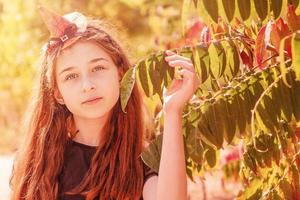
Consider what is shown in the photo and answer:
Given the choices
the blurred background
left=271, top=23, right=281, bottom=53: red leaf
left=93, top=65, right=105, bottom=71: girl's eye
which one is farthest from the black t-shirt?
the blurred background

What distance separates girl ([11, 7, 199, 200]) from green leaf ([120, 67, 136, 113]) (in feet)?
1.31

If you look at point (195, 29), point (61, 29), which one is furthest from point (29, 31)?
point (61, 29)

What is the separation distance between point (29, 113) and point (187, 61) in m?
1.18

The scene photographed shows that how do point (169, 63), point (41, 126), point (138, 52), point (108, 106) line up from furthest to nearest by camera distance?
point (138, 52), point (41, 126), point (108, 106), point (169, 63)

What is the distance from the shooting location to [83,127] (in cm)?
277

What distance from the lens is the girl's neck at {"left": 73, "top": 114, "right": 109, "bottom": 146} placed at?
2.74m

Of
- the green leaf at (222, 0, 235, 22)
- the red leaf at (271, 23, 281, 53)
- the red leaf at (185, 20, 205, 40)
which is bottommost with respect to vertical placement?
the red leaf at (271, 23, 281, 53)

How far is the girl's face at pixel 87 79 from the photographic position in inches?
98.7

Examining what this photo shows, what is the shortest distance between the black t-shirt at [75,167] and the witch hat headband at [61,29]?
0.39 meters

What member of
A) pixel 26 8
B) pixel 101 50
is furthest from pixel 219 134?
pixel 26 8

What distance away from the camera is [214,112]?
87.6 inches

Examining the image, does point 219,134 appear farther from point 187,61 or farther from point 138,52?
point 138,52

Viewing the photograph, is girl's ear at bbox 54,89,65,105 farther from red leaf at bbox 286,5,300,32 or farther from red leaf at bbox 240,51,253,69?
red leaf at bbox 286,5,300,32

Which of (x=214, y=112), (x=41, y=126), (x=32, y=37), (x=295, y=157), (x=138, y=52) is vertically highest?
(x=32, y=37)
